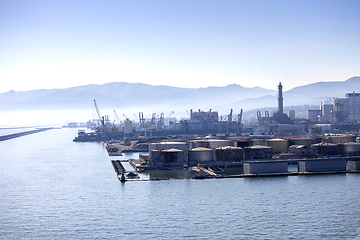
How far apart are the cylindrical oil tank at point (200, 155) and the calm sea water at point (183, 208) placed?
9.14 metres

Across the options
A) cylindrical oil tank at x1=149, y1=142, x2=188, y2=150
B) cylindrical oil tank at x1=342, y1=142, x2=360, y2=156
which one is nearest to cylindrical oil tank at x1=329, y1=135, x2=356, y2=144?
cylindrical oil tank at x1=342, y1=142, x2=360, y2=156

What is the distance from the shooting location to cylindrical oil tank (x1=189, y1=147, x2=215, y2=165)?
44.5 metres

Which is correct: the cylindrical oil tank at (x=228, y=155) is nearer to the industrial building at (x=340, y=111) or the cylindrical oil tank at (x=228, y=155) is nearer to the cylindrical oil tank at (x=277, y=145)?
the cylindrical oil tank at (x=277, y=145)

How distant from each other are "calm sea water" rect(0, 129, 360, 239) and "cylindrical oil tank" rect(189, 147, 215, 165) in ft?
30.0

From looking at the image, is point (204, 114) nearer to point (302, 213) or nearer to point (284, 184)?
point (284, 184)

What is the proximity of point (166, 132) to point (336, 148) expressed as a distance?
70530 millimetres

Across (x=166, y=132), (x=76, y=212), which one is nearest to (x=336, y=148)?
(x=76, y=212)

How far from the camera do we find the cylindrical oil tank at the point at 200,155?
1752 inches

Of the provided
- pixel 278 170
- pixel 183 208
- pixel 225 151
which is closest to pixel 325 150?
pixel 225 151

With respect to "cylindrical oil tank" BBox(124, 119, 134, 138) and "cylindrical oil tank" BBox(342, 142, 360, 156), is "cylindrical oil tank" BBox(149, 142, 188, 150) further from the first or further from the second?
"cylindrical oil tank" BBox(124, 119, 134, 138)

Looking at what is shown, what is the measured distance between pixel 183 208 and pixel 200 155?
1924 cm

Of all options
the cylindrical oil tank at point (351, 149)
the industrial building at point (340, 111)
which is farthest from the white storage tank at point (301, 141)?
the industrial building at point (340, 111)

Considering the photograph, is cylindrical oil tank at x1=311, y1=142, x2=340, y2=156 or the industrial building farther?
the industrial building

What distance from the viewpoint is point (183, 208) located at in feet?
84.3
